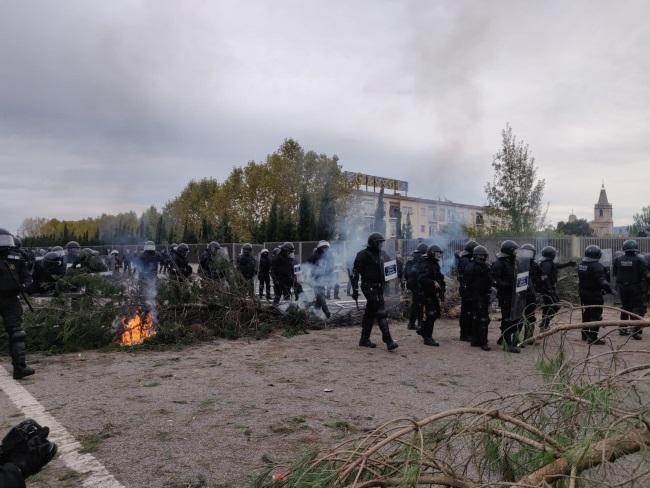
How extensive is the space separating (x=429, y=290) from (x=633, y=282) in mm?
3925

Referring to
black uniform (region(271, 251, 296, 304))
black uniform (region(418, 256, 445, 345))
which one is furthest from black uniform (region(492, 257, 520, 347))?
black uniform (region(271, 251, 296, 304))

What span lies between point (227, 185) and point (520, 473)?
4245 centimetres

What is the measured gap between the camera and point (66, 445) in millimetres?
4102

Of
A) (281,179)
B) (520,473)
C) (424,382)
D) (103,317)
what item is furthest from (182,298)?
(281,179)

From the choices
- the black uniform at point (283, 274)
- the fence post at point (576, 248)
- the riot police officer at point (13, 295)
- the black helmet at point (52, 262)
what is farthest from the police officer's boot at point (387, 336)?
the fence post at point (576, 248)

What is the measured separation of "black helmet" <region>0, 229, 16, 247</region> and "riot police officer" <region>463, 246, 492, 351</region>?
23.1ft

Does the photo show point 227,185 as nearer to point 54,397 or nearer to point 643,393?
point 54,397

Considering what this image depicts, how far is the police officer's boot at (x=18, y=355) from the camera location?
634 cm

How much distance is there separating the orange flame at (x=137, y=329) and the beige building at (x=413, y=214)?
52.1 ft

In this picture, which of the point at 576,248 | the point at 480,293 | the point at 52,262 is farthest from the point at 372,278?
the point at 576,248

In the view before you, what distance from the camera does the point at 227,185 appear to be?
43156mm

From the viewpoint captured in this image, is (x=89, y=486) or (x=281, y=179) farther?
(x=281, y=179)

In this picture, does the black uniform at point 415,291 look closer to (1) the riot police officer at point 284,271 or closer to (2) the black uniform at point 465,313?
(2) the black uniform at point 465,313

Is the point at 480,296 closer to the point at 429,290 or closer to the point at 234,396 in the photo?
the point at 429,290
